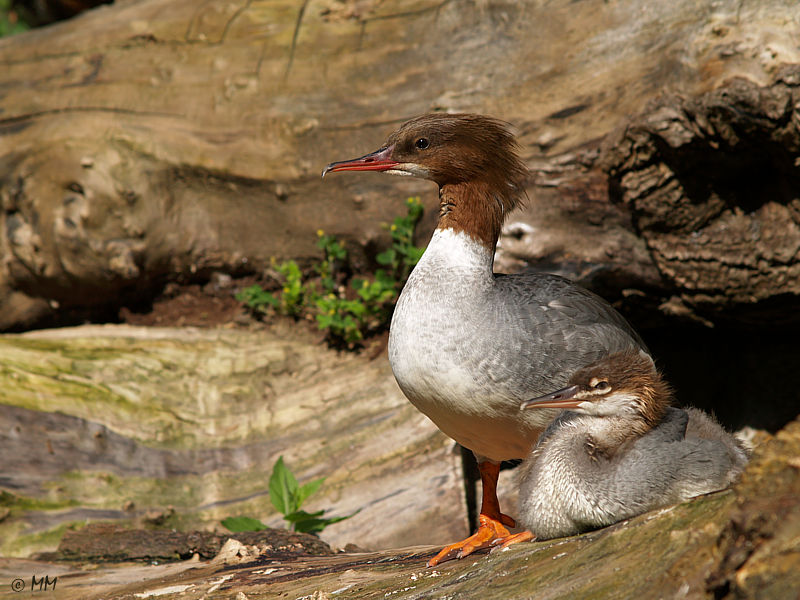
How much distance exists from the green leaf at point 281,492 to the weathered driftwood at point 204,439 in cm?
32

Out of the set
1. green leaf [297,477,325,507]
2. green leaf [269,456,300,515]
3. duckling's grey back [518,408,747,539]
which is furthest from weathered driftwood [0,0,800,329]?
duckling's grey back [518,408,747,539]

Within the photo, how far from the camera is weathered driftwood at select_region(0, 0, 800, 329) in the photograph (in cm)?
524

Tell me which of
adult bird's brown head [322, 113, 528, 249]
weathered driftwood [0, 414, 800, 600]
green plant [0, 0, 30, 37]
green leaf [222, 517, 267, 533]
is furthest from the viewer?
green plant [0, 0, 30, 37]

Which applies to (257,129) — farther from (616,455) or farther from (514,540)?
(616,455)

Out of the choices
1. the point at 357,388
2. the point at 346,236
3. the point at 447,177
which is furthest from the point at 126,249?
the point at 447,177

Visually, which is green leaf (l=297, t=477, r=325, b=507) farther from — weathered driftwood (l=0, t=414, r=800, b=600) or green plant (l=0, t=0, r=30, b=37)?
green plant (l=0, t=0, r=30, b=37)

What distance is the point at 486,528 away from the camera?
12.1 feet

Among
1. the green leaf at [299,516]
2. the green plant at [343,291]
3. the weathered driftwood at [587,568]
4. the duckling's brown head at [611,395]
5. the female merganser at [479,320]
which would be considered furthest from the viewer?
the green plant at [343,291]

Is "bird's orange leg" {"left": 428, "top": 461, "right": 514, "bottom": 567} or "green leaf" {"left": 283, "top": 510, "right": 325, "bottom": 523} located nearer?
"bird's orange leg" {"left": 428, "top": 461, "right": 514, "bottom": 567}

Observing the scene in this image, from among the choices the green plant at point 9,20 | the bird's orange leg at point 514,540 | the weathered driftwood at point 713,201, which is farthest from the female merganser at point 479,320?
the green plant at point 9,20

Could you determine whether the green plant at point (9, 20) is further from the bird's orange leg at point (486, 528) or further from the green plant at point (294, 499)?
the bird's orange leg at point (486, 528)

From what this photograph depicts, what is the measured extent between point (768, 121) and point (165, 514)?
14.5 feet

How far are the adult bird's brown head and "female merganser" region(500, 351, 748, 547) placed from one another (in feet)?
3.73

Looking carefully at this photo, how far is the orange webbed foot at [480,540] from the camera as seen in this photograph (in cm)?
324
